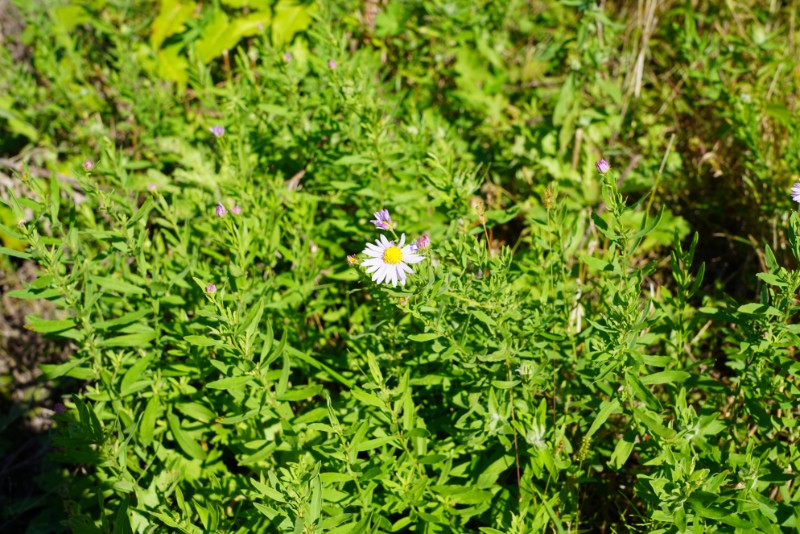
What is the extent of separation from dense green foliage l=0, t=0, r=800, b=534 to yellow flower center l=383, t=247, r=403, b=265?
0.22 feet

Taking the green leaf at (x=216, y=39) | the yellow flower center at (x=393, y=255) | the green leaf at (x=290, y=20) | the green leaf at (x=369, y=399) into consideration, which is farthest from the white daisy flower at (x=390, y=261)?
the green leaf at (x=216, y=39)

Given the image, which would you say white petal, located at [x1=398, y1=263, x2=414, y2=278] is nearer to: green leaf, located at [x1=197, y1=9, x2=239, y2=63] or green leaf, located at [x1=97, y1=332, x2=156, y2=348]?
green leaf, located at [x1=97, y1=332, x2=156, y2=348]

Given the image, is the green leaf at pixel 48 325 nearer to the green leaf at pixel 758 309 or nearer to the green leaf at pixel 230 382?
the green leaf at pixel 230 382

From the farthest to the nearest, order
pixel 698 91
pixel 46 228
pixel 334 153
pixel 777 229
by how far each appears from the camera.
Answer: pixel 698 91, pixel 46 228, pixel 777 229, pixel 334 153

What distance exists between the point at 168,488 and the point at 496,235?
189 centimetres

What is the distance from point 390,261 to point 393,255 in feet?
0.06

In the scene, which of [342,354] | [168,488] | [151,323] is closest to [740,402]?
[342,354]

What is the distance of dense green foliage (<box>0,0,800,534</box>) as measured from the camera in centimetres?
182

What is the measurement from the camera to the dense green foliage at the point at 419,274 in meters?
1.82

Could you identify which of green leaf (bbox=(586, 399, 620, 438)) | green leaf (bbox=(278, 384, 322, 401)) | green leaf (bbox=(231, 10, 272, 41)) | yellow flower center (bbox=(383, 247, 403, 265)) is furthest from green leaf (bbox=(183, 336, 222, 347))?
green leaf (bbox=(231, 10, 272, 41))

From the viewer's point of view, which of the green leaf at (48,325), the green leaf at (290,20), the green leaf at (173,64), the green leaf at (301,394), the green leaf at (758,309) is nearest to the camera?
the green leaf at (758,309)

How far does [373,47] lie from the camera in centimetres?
391

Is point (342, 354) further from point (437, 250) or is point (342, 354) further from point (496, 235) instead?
point (496, 235)

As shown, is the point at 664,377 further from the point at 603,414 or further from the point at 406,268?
the point at 406,268
